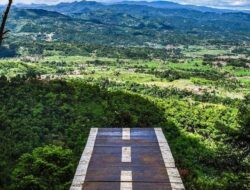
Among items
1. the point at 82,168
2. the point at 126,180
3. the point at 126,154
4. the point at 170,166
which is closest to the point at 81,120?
the point at 126,154

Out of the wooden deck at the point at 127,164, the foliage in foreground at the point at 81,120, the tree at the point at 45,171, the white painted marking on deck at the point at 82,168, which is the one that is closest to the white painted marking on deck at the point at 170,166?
the wooden deck at the point at 127,164

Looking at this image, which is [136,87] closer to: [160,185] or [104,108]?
[104,108]

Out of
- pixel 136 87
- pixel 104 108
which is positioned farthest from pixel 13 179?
pixel 136 87

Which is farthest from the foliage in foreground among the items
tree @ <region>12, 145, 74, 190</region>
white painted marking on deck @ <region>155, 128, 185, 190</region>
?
white painted marking on deck @ <region>155, 128, 185, 190</region>

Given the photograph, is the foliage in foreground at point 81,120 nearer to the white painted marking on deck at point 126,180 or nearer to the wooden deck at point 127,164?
the wooden deck at point 127,164

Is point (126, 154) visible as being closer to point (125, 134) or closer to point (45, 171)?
point (125, 134)

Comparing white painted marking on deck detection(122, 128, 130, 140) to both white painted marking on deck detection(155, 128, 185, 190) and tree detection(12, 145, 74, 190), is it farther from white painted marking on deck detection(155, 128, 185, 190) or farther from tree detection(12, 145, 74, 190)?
tree detection(12, 145, 74, 190)

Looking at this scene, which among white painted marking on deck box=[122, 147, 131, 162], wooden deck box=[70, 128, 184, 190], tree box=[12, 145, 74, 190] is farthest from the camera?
tree box=[12, 145, 74, 190]
